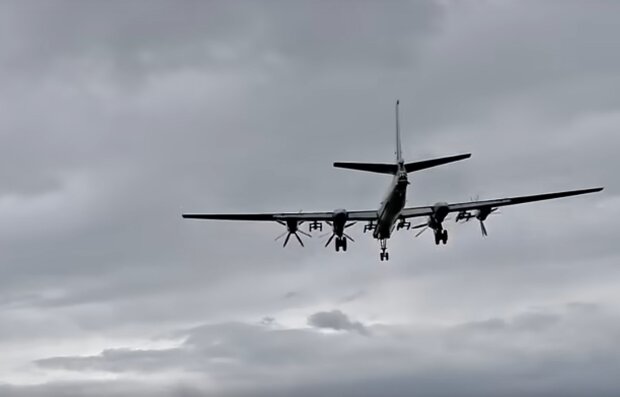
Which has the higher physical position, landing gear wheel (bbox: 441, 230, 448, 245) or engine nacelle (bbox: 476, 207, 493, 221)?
engine nacelle (bbox: 476, 207, 493, 221)

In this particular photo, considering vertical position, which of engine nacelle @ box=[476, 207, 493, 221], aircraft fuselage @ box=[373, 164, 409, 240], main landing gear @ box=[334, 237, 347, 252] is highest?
engine nacelle @ box=[476, 207, 493, 221]

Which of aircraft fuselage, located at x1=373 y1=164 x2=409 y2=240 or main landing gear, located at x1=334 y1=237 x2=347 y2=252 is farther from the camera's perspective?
main landing gear, located at x1=334 y1=237 x2=347 y2=252

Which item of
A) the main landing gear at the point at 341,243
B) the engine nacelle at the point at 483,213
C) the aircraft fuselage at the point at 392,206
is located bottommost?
the main landing gear at the point at 341,243

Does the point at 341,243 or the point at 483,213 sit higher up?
the point at 483,213

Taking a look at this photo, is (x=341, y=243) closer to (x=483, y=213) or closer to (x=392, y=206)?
(x=392, y=206)

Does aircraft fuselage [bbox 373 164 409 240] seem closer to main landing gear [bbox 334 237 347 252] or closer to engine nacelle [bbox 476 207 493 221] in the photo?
main landing gear [bbox 334 237 347 252]

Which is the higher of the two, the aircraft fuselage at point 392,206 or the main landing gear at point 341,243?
the aircraft fuselage at point 392,206

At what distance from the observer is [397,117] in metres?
124

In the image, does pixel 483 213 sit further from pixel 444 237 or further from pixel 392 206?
pixel 392 206

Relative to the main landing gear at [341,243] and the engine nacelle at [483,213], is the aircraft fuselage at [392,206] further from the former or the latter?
the engine nacelle at [483,213]

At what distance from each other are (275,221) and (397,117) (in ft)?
65.3

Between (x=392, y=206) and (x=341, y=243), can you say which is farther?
(x=341, y=243)

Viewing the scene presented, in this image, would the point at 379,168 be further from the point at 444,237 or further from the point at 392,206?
the point at 444,237

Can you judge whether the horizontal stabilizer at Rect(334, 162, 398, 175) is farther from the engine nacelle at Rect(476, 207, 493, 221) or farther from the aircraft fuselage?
the engine nacelle at Rect(476, 207, 493, 221)
